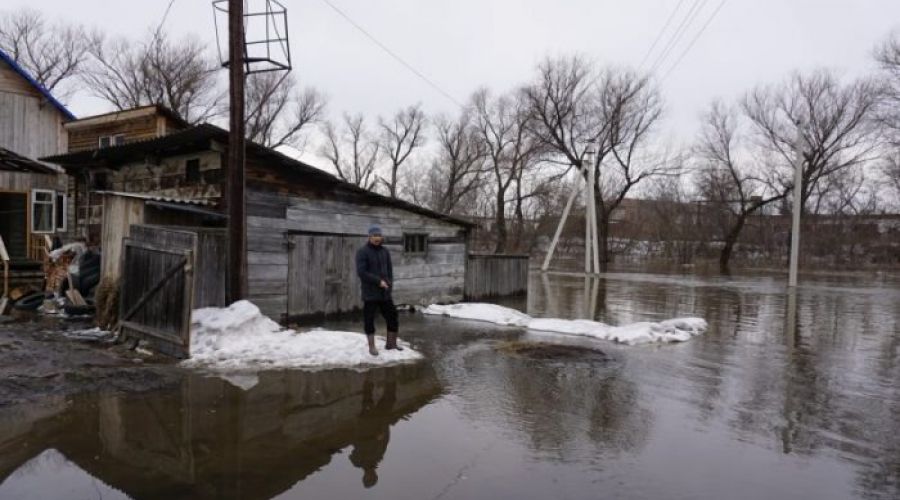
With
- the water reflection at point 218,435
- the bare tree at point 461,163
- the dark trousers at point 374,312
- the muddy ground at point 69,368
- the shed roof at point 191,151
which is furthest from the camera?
the bare tree at point 461,163

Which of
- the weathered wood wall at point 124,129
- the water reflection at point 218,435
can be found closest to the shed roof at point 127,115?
the weathered wood wall at point 124,129

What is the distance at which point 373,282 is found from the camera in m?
8.09

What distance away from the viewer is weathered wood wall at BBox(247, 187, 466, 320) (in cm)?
1081

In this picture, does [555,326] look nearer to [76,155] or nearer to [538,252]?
[76,155]

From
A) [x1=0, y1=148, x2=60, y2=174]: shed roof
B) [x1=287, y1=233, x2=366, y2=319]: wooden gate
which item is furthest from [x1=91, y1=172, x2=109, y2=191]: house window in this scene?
[x1=287, y1=233, x2=366, y2=319]: wooden gate

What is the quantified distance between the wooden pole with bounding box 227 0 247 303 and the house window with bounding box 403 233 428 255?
17.8 ft

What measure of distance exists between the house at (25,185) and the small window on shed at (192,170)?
10.9 meters

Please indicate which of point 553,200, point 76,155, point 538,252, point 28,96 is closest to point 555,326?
point 76,155

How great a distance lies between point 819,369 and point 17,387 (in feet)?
32.7

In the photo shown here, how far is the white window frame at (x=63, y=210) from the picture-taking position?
20000 mm

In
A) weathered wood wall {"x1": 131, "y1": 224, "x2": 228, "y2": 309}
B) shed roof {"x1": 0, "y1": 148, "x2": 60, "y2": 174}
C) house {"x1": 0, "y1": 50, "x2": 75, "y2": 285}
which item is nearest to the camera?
weathered wood wall {"x1": 131, "y1": 224, "x2": 228, "y2": 309}

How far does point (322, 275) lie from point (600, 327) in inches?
220

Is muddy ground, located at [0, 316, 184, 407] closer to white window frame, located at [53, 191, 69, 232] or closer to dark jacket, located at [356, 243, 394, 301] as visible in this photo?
dark jacket, located at [356, 243, 394, 301]

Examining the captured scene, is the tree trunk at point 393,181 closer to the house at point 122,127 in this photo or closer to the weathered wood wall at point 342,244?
the house at point 122,127
